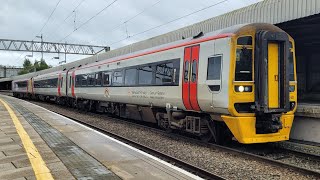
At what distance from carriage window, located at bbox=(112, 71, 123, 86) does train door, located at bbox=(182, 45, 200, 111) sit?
573cm

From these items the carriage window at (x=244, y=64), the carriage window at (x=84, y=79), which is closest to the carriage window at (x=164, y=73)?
the carriage window at (x=244, y=64)

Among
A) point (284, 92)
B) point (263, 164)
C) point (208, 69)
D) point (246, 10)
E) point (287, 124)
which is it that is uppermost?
point (246, 10)

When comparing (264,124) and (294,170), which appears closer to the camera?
(294,170)

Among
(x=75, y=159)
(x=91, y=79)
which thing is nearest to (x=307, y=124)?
(x=75, y=159)

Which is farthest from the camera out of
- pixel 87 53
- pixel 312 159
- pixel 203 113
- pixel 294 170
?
pixel 87 53

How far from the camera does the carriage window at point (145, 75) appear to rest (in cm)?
1317

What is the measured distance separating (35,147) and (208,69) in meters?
4.65

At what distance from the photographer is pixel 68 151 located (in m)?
8.36

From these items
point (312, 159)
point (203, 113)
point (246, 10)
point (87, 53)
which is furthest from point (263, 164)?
point (87, 53)

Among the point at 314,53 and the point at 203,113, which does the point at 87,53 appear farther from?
the point at 203,113

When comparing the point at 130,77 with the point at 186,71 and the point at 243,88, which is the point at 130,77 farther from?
the point at 243,88

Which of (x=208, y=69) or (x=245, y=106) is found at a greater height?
(x=208, y=69)

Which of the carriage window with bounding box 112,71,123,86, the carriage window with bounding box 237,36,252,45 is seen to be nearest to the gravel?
the carriage window with bounding box 237,36,252,45

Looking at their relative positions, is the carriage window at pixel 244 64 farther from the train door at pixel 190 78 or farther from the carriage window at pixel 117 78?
the carriage window at pixel 117 78
